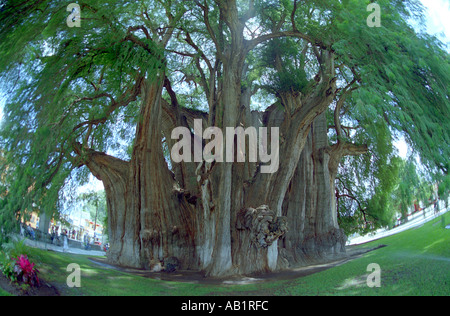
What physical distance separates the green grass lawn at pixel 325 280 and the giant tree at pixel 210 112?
1.41 meters

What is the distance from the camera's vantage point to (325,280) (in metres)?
6.48

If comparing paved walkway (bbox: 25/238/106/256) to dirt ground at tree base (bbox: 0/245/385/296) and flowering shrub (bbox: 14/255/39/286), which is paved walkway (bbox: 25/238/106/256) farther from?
flowering shrub (bbox: 14/255/39/286)

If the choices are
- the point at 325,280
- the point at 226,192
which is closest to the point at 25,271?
the point at 226,192

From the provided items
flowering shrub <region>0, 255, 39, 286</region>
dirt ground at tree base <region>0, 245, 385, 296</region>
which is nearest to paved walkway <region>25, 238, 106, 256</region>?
dirt ground at tree base <region>0, 245, 385, 296</region>

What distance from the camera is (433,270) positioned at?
611cm

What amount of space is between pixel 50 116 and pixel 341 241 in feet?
31.2

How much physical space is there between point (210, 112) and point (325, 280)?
17.4 feet

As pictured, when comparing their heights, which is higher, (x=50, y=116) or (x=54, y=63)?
(x=54, y=63)

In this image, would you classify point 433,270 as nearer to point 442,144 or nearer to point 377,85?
point 442,144

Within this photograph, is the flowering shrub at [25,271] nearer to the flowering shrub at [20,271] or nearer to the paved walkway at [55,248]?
the flowering shrub at [20,271]

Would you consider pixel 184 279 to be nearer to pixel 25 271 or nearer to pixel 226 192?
pixel 226 192

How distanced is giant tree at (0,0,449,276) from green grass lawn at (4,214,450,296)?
1413 mm

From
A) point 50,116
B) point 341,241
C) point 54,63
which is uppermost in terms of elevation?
point 54,63

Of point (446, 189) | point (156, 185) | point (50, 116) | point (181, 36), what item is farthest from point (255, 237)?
point (181, 36)
